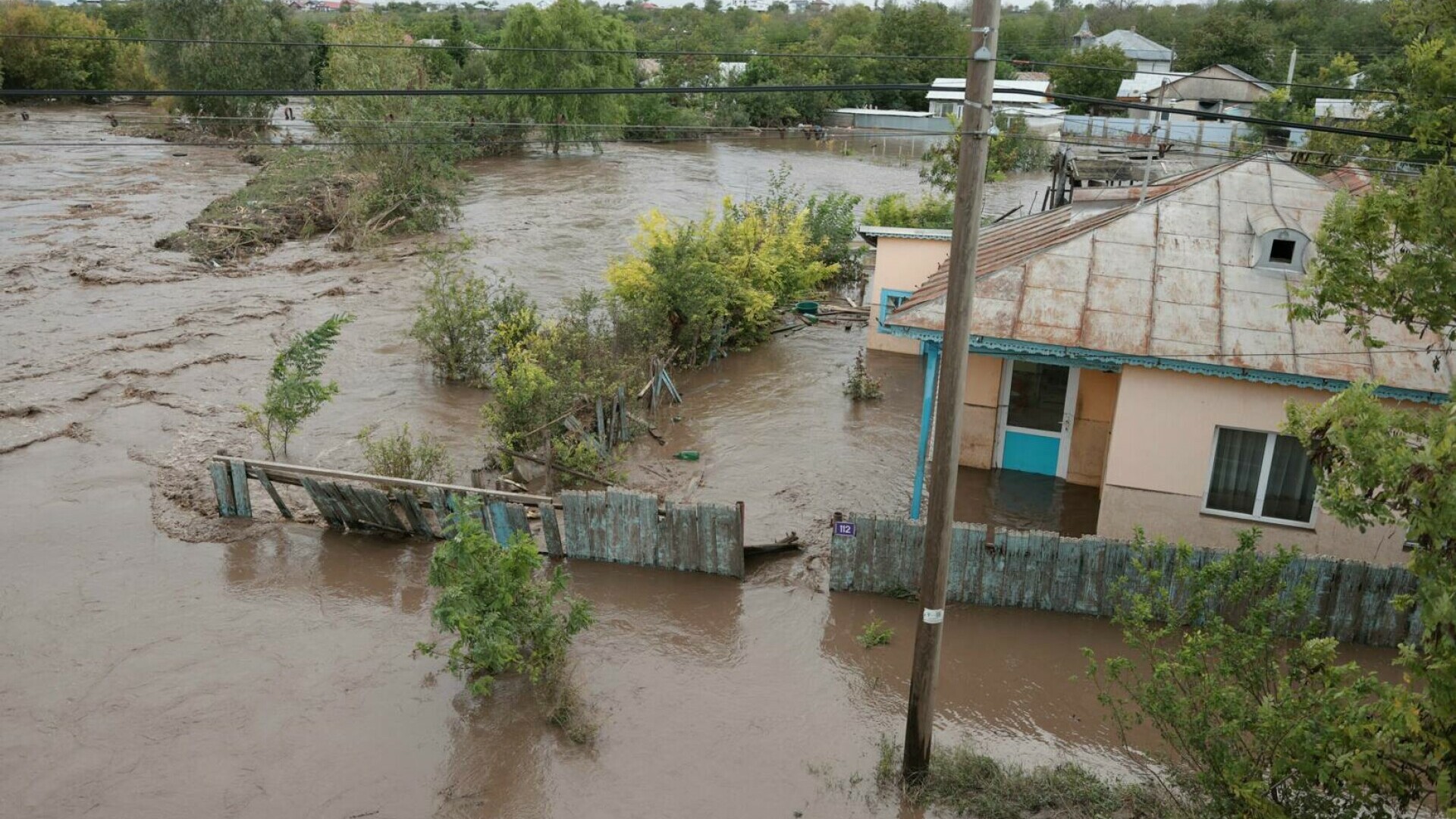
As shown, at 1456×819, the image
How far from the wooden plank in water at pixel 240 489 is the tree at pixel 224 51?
35458 mm

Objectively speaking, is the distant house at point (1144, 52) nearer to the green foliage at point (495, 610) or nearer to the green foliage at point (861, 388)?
the green foliage at point (861, 388)

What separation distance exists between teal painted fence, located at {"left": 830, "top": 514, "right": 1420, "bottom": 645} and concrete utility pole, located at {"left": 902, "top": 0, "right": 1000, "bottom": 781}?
2.59m

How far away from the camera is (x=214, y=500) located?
41.8ft

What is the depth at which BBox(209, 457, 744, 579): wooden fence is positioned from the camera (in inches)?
418

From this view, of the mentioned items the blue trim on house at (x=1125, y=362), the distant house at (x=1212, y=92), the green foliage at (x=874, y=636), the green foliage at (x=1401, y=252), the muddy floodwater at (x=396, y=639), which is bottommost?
the muddy floodwater at (x=396, y=639)

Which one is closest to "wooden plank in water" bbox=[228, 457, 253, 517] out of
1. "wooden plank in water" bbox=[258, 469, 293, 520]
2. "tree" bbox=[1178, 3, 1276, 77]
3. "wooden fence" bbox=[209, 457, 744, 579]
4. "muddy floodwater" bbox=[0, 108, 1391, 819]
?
"wooden fence" bbox=[209, 457, 744, 579]

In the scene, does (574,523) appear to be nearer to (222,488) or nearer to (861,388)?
(222,488)

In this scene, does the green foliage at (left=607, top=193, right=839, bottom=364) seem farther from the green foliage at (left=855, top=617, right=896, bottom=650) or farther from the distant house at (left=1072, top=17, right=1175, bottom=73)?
the distant house at (left=1072, top=17, right=1175, bottom=73)

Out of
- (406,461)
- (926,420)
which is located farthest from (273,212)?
(926,420)

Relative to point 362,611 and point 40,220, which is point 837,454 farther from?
point 40,220

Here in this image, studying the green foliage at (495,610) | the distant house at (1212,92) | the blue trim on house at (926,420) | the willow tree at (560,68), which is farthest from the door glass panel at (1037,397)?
the distant house at (1212,92)

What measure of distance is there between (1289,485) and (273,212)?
27.2 m

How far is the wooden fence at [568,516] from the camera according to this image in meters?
10.6

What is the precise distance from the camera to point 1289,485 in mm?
10758
